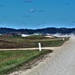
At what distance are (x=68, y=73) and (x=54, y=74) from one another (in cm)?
75

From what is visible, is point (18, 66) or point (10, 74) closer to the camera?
point (10, 74)

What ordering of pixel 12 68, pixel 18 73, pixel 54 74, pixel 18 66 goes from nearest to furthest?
pixel 54 74 < pixel 18 73 < pixel 12 68 < pixel 18 66

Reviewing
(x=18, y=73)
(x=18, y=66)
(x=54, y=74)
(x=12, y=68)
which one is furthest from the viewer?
(x=18, y=66)

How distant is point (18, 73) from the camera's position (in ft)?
55.4

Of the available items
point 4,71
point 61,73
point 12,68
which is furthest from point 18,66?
point 61,73

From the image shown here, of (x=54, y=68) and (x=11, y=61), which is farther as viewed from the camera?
(x=11, y=61)

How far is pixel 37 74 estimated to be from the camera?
52.6 ft

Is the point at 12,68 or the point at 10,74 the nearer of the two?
the point at 10,74

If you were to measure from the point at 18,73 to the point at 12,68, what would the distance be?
1803mm

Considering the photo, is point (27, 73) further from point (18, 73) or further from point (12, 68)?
point (12, 68)

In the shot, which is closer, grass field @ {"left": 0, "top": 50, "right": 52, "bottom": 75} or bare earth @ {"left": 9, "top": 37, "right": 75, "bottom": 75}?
bare earth @ {"left": 9, "top": 37, "right": 75, "bottom": 75}

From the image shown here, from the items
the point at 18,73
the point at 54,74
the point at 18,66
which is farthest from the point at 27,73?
the point at 18,66

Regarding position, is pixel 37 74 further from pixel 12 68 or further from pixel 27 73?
pixel 12 68

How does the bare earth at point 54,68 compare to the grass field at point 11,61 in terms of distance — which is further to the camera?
the grass field at point 11,61
